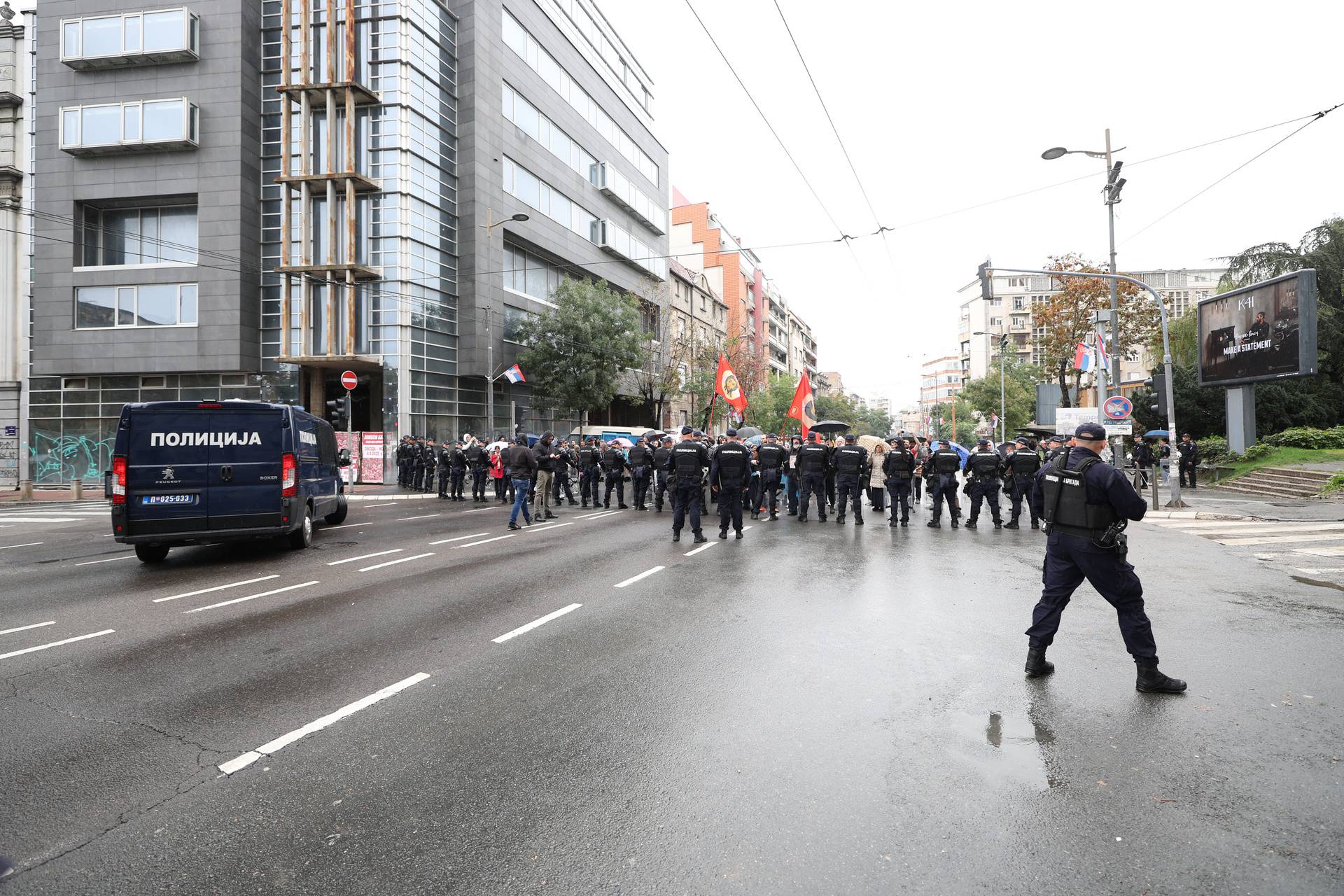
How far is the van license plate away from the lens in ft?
30.6

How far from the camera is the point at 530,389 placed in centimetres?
3497

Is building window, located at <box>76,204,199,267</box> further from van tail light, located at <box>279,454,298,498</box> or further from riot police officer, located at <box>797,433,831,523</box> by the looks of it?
riot police officer, located at <box>797,433,831,523</box>

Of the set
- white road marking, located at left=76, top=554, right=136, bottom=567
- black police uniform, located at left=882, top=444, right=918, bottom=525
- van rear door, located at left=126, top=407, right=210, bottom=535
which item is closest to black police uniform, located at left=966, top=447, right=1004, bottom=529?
black police uniform, located at left=882, top=444, right=918, bottom=525

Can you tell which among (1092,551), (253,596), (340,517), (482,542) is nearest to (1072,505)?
(1092,551)

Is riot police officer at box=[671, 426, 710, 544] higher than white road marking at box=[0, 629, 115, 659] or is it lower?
higher

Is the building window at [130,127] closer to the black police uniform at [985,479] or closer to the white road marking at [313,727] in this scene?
the black police uniform at [985,479]

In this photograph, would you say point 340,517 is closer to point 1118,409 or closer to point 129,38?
point 1118,409

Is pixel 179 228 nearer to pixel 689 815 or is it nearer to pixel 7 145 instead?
pixel 7 145

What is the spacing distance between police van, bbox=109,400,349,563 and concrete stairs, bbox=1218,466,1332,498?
2303 centimetres

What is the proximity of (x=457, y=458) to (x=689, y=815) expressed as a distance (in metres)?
20.4

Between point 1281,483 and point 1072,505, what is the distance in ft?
70.1

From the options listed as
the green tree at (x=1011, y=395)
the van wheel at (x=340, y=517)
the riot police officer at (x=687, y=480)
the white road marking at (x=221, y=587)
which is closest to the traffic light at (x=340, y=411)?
the van wheel at (x=340, y=517)

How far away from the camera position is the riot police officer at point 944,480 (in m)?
14.6

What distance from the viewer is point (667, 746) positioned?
3.83 m
